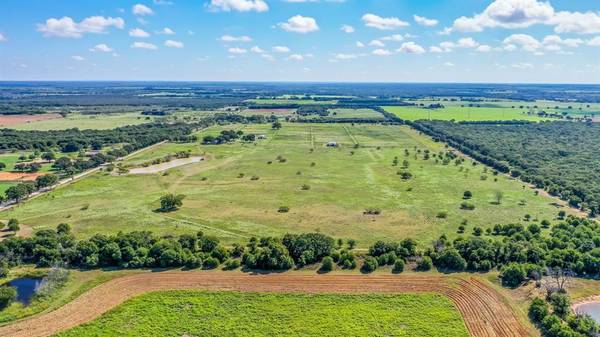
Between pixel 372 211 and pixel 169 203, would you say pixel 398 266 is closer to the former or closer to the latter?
pixel 372 211

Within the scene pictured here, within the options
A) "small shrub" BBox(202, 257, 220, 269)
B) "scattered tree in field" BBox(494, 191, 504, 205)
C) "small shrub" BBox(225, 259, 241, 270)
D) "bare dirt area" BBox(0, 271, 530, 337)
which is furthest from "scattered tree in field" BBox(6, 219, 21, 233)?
"scattered tree in field" BBox(494, 191, 504, 205)

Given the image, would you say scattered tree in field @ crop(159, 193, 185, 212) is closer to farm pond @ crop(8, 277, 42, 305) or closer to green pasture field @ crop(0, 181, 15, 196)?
farm pond @ crop(8, 277, 42, 305)

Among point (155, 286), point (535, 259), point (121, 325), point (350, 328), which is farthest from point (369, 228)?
point (121, 325)

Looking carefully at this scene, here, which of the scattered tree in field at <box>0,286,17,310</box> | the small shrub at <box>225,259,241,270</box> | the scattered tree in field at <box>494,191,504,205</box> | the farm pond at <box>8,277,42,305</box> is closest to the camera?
the scattered tree in field at <box>0,286,17,310</box>

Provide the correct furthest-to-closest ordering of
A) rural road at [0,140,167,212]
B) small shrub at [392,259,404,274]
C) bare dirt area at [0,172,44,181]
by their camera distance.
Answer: bare dirt area at [0,172,44,181] < rural road at [0,140,167,212] < small shrub at [392,259,404,274]

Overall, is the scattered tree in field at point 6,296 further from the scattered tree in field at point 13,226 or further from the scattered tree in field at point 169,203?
the scattered tree in field at point 169,203

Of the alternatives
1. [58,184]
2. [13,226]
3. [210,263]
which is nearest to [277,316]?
[210,263]
